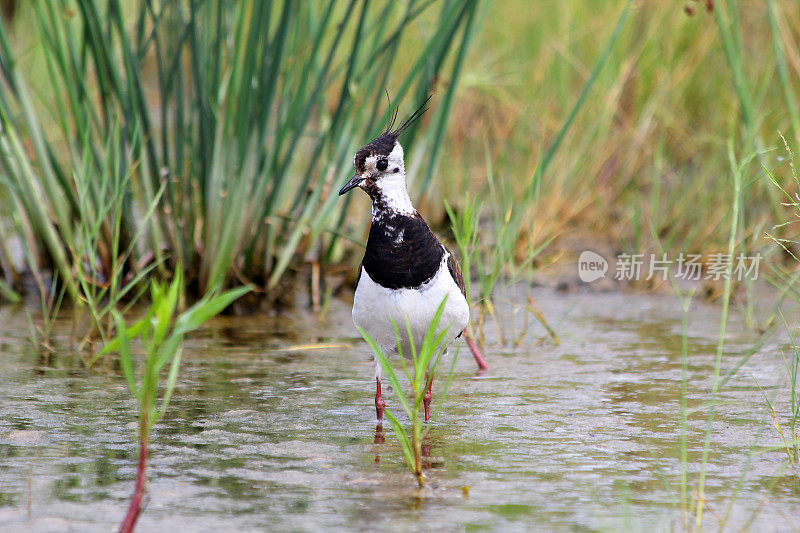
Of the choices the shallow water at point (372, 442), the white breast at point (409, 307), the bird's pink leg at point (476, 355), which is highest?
the white breast at point (409, 307)

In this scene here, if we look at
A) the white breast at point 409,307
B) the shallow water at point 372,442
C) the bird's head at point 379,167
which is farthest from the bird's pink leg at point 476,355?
the bird's head at point 379,167

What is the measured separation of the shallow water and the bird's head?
33.9 inches

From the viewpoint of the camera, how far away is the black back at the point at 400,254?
12.0ft

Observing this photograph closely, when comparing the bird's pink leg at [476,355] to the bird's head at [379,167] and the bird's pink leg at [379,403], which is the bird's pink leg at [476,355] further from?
the bird's head at [379,167]

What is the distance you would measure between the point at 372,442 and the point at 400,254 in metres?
0.66

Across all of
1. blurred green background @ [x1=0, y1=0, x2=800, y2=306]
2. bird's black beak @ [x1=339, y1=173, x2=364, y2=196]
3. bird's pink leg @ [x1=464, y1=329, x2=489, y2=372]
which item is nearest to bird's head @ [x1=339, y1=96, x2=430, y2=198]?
bird's black beak @ [x1=339, y1=173, x2=364, y2=196]

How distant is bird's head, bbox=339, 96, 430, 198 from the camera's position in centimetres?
369

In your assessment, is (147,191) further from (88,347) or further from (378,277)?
(378,277)

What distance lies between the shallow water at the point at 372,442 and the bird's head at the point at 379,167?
2.83 ft

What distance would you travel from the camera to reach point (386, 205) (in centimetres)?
374

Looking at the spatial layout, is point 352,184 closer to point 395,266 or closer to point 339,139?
point 395,266

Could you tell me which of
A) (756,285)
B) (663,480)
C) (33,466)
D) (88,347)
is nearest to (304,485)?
(33,466)

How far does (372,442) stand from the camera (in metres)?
3.55

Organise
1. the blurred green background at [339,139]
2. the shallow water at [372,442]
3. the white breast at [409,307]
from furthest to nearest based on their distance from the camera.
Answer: the blurred green background at [339,139], the white breast at [409,307], the shallow water at [372,442]
